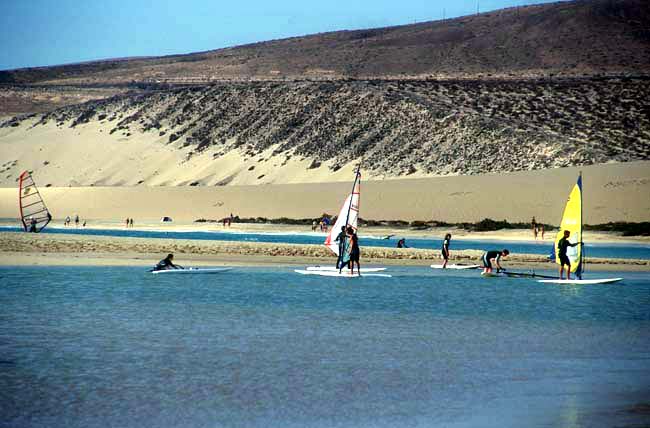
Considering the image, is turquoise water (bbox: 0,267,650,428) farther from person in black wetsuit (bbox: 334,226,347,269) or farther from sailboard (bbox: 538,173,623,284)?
person in black wetsuit (bbox: 334,226,347,269)

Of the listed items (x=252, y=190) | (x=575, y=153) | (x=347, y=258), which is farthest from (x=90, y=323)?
(x=575, y=153)

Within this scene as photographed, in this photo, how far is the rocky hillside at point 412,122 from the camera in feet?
328

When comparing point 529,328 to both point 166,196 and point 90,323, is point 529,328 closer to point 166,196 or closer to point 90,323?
point 90,323

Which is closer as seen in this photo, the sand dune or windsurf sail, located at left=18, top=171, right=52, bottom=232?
windsurf sail, located at left=18, top=171, right=52, bottom=232

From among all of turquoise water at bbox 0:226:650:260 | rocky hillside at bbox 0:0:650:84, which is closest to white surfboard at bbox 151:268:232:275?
turquoise water at bbox 0:226:650:260

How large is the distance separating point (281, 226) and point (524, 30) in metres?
111

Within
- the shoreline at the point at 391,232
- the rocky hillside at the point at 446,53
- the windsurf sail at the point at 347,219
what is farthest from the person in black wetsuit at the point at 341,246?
the rocky hillside at the point at 446,53

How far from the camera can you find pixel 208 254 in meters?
43.8

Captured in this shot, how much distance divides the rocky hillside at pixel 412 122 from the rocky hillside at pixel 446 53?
48.9 ft

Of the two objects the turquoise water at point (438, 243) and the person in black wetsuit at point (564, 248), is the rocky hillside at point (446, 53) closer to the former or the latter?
the turquoise water at point (438, 243)

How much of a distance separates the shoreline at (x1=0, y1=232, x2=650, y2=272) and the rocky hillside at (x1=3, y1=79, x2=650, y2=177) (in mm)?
50811

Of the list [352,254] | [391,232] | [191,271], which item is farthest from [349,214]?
[391,232]

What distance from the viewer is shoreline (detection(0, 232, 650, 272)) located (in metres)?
39.9

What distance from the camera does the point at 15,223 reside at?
76250 mm
